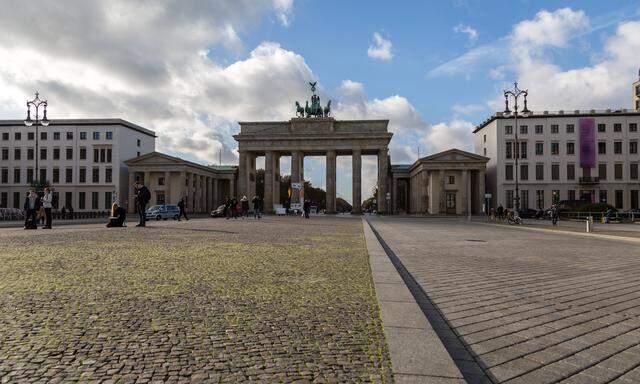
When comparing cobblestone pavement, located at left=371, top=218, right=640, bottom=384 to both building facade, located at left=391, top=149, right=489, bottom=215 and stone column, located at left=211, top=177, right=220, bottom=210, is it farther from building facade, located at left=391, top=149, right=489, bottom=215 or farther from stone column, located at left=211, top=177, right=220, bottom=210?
stone column, located at left=211, top=177, right=220, bottom=210

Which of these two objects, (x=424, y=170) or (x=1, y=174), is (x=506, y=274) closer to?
(x=424, y=170)

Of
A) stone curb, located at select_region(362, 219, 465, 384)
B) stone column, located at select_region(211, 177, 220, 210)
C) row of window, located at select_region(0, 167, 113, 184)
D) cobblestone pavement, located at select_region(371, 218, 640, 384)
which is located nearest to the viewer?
stone curb, located at select_region(362, 219, 465, 384)

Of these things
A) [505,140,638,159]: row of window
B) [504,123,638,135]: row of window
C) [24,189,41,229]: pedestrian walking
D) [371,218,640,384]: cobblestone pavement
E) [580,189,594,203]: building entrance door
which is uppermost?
[504,123,638,135]: row of window

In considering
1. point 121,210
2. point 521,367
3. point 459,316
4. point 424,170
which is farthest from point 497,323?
point 424,170

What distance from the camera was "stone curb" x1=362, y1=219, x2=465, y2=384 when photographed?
2.98m

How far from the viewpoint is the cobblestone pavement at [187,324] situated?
309 cm

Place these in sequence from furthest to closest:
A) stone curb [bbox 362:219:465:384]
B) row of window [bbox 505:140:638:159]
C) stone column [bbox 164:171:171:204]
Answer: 1. stone column [bbox 164:171:171:204]
2. row of window [bbox 505:140:638:159]
3. stone curb [bbox 362:219:465:384]

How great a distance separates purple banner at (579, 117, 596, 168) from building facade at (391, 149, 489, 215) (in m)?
16.3

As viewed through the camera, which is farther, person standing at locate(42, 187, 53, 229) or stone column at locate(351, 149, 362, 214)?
stone column at locate(351, 149, 362, 214)

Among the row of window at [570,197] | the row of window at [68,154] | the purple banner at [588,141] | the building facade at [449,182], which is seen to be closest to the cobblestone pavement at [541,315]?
the building facade at [449,182]

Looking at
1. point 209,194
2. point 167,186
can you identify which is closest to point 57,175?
point 167,186

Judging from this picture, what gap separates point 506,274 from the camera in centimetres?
794

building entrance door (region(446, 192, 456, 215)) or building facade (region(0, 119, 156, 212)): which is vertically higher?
building facade (region(0, 119, 156, 212))

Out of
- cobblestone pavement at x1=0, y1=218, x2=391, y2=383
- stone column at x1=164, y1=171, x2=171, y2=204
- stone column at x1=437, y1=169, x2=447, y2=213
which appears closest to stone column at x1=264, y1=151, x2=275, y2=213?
stone column at x1=164, y1=171, x2=171, y2=204
